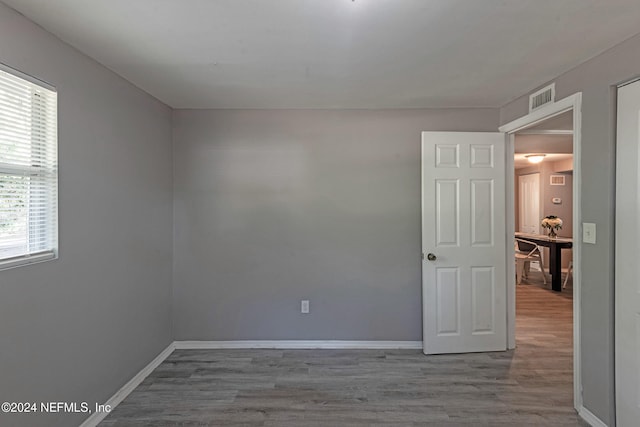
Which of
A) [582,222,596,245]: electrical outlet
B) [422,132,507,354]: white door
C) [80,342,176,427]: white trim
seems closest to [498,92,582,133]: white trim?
[422,132,507,354]: white door

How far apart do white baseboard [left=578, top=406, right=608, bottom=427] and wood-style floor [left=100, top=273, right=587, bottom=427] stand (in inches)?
2.0

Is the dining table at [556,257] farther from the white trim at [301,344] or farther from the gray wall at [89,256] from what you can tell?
the gray wall at [89,256]

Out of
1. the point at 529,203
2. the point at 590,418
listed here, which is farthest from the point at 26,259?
the point at 529,203

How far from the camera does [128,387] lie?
7.90ft

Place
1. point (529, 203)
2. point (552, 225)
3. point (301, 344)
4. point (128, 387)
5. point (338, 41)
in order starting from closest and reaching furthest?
point (338, 41), point (128, 387), point (301, 344), point (552, 225), point (529, 203)

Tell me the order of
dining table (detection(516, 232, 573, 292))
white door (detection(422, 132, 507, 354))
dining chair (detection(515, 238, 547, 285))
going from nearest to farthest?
1. white door (detection(422, 132, 507, 354))
2. dining table (detection(516, 232, 573, 292))
3. dining chair (detection(515, 238, 547, 285))

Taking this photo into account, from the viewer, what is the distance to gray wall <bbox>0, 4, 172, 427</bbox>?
160cm

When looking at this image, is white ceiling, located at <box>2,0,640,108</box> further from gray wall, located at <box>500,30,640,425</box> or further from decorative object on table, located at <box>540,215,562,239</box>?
decorative object on table, located at <box>540,215,562,239</box>

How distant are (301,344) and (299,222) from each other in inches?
47.1

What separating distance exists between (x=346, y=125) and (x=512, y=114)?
4.92 ft

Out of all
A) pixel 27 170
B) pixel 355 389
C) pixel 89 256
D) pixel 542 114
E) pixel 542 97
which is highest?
pixel 542 97

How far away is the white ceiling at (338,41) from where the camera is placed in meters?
1.53

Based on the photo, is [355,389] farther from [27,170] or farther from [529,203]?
[529,203]

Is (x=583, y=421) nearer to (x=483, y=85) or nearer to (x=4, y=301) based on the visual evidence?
(x=483, y=85)
